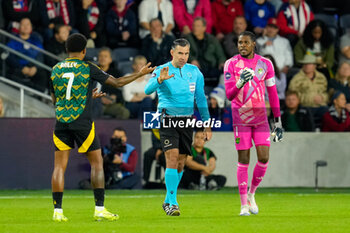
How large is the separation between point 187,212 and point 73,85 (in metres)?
2.79

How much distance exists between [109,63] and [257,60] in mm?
8100

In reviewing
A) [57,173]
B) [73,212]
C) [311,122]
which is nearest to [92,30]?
[311,122]

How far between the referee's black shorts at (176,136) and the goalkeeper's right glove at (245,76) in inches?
41.3

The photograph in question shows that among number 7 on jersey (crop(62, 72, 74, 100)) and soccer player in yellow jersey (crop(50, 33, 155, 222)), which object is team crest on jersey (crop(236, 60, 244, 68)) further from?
number 7 on jersey (crop(62, 72, 74, 100))

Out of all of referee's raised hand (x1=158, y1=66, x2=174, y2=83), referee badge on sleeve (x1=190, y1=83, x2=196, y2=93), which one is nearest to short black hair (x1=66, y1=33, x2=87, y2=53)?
referee's raised hand (x1=158, y1=66, x2=174, y2=83)

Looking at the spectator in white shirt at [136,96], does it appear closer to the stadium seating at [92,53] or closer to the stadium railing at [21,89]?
the stadium seating at [92,53]

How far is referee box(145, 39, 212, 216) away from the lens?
11750 mm

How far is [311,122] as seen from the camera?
63.6 ft

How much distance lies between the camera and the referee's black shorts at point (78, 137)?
1059 cm

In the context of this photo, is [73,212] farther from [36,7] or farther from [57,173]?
[36,7]

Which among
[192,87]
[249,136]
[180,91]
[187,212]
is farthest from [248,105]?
[187,212]

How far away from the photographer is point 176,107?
11.9 metres

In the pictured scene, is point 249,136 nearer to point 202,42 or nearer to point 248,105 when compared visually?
point 248,105

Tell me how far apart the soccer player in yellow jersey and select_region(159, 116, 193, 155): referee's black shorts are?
4.59 feet
